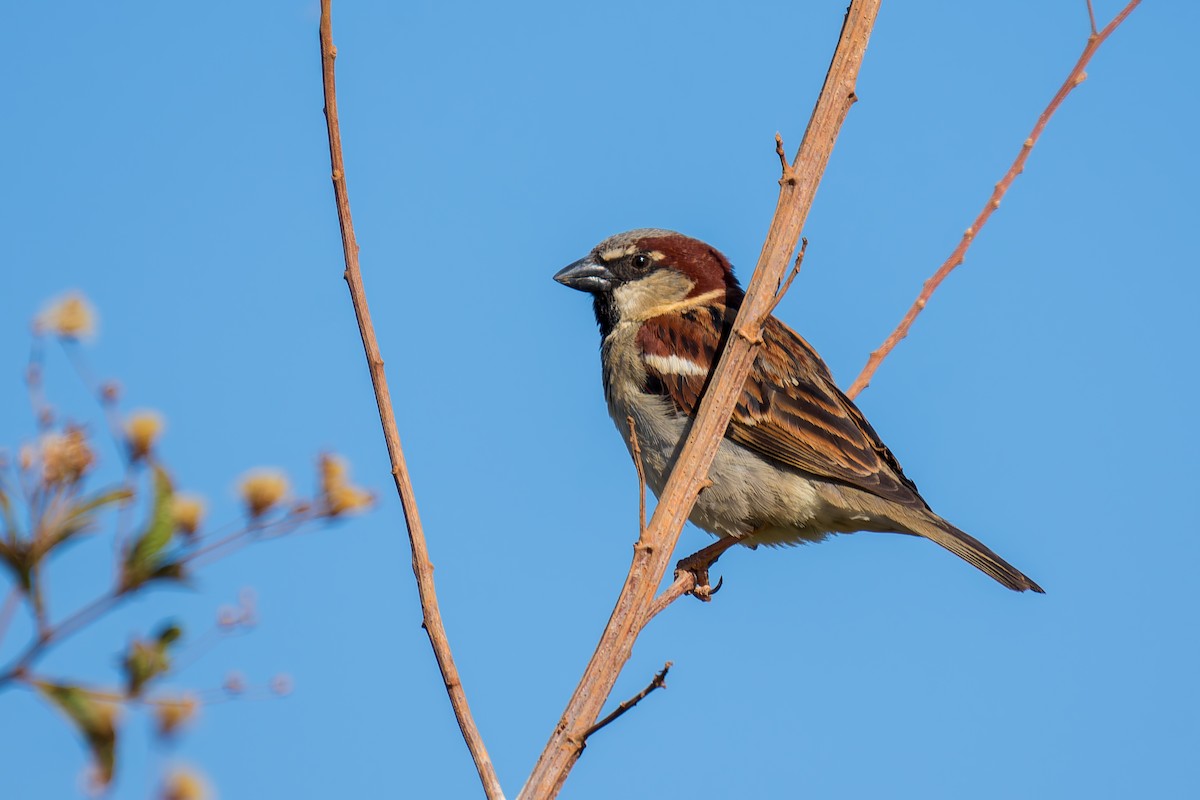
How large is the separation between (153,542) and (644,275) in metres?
4.83

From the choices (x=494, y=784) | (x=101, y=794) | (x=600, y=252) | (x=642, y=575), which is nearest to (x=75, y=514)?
(x=101, y=794)

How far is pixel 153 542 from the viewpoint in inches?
40.2

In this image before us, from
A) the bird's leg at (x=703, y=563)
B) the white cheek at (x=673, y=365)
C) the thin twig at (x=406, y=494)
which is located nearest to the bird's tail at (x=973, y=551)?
the bird's leg at (x=703, y=563)

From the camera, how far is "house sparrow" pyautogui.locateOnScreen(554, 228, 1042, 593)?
4875 mm

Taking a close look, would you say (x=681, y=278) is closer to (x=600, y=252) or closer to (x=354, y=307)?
(x=600, y=252)

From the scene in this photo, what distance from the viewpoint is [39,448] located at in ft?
3.58

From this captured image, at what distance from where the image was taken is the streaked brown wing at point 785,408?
4.92 metres

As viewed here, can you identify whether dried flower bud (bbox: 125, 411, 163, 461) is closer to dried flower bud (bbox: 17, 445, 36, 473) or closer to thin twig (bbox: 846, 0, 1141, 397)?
dried flower bud (bbox: 17, 445, 36, 473)

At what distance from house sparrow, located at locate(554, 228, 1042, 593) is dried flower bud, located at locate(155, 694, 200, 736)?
12.6 ft

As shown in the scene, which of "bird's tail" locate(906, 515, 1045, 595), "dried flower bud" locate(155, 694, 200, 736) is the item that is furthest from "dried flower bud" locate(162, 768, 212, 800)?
"bird's tail" locate(906, 515, 1045, 595)

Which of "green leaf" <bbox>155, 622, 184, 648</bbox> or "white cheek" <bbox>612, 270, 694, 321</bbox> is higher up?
"green leaf" <bbox>155, 622, 184, 648</bbox>

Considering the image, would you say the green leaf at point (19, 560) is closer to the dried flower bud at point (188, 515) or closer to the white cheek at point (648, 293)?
the dried flower bud at point (188, 515)

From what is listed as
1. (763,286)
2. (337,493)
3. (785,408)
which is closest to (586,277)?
(785,408)

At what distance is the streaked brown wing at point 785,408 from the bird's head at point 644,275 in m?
0.35
